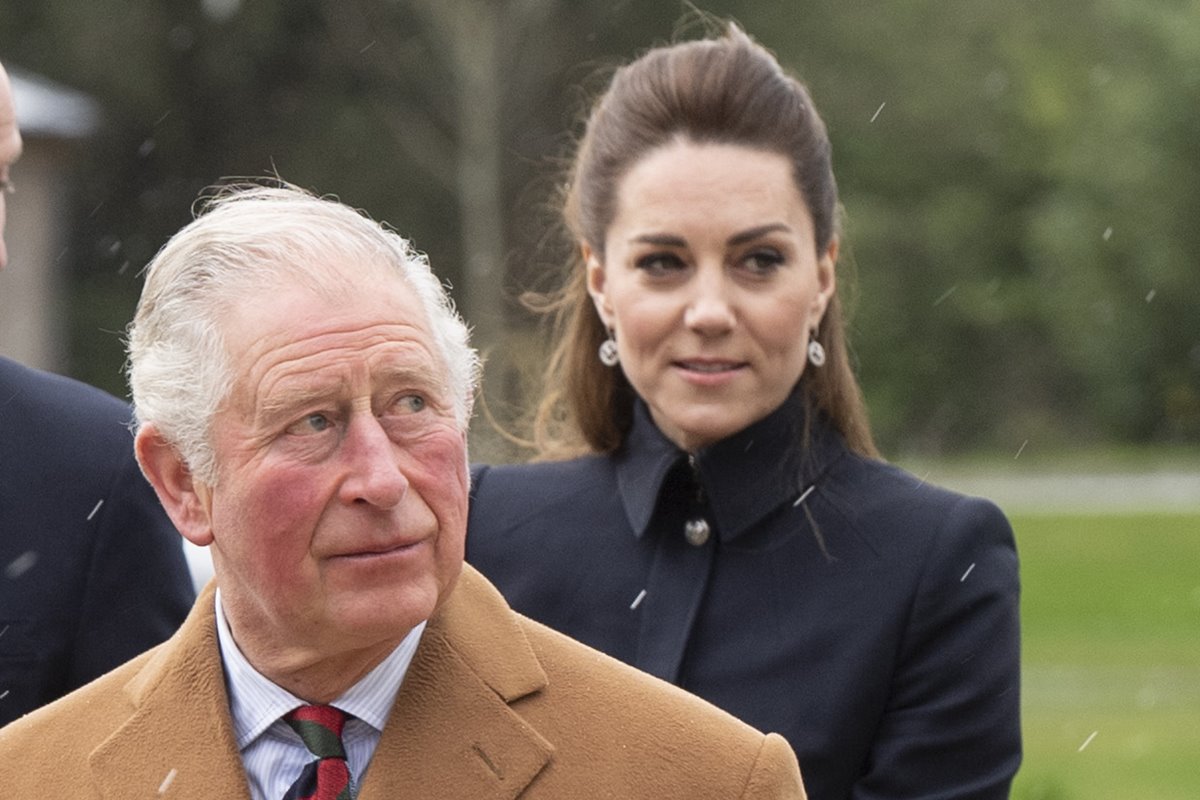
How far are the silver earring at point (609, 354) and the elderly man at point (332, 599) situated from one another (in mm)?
1416

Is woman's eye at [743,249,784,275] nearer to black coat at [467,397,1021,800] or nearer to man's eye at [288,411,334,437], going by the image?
black coat at [467,397,1021,800]

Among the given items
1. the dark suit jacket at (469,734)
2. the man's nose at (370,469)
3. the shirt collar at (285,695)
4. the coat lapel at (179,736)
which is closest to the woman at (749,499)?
the dark suit jacket at (469,734)

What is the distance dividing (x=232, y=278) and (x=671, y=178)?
1.46m

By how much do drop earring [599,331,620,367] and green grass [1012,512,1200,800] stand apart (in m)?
1.29

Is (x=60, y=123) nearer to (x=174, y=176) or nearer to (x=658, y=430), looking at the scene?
(x=174, y=176)

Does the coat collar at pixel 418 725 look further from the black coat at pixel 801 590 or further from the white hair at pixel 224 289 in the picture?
the black coat at pixel 801 590

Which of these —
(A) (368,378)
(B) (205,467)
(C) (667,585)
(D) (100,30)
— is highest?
(A) (368,378)

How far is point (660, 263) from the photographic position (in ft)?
13.9

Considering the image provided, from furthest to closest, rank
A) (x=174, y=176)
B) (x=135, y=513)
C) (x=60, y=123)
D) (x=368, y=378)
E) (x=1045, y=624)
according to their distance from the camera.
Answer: (x=174, y=176) < (x=60, y=123) < (x=1045, y=624) < (x=135, y=513) < (x=368, y=378)

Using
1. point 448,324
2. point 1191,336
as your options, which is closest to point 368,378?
point 448,324

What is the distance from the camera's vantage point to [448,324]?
121 inches

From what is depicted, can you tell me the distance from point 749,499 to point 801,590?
8.5 inches

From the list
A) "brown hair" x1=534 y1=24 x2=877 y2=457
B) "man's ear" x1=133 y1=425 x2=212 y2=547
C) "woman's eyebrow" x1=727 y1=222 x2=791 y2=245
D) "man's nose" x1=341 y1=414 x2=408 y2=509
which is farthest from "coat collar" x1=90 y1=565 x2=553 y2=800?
"brown hair" x1=534 y1=24 x2=877 y2=457

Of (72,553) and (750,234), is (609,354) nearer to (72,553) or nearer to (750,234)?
(750,234)
